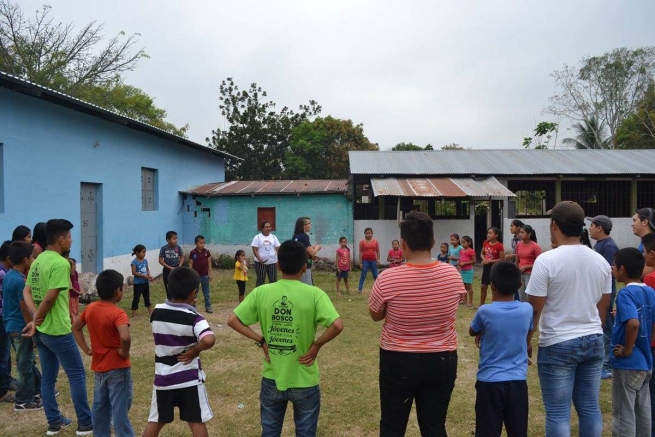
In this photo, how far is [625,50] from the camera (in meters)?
31.5

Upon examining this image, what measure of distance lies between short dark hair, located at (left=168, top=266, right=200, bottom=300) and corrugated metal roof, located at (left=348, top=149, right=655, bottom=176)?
1312 cm

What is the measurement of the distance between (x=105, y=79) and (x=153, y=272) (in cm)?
1110

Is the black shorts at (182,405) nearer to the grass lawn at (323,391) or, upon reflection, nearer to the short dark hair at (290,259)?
the short dark hair at (290,259)

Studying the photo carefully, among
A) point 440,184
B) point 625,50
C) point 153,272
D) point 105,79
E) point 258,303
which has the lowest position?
point 153,272

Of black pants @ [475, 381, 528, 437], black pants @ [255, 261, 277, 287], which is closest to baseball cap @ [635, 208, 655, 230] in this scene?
black pants @ [475, 381, 528, 437]

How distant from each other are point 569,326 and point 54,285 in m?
3.75

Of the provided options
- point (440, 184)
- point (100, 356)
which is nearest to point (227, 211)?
point (440, 184)

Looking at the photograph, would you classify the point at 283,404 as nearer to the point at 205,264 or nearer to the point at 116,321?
the point at 116,321

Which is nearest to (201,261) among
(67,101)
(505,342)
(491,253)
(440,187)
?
(67,101)

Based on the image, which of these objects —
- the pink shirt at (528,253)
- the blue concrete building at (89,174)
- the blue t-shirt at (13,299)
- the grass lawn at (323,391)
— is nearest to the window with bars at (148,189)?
the blue concrete building at (89,174)

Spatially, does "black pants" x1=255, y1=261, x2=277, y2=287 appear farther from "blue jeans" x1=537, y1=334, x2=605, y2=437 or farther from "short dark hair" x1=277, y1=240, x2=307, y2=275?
"blue jeans" x1=537, y1=334, x2=605, y2=437

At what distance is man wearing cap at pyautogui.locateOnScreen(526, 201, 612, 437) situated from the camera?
2979 mm

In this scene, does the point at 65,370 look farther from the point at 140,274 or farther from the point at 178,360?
the point at 140,274

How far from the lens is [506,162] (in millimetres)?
17766
